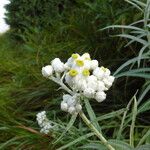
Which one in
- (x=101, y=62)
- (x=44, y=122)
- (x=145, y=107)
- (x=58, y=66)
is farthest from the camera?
(x=101, y=62)

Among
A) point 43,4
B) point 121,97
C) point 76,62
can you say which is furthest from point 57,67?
point 43,4

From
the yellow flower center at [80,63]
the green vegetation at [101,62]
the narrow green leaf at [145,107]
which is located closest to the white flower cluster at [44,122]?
the green vegetation at [101,62]

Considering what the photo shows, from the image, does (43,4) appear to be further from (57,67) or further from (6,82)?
(57,67)

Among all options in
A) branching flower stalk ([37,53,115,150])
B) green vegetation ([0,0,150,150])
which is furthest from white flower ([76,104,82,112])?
green vegetation ([0,0,150,150])

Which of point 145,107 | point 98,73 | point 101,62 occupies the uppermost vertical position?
point 101,62

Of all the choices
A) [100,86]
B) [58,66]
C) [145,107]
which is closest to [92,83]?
[100,86]

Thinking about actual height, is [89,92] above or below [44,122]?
below

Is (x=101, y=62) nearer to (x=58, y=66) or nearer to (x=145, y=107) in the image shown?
(x=145, y=107)
